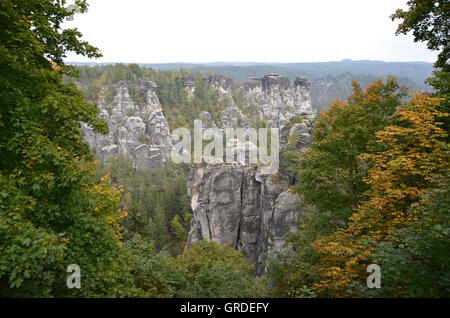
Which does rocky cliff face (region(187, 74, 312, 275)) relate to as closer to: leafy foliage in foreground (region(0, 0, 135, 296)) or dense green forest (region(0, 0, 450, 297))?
dense green forest (region(0, 0, 450, 297))

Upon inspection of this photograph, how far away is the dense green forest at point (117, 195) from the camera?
4805 millimetres

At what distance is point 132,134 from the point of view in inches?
3492

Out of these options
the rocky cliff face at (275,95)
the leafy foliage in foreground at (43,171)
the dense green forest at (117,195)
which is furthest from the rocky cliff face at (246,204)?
the rocky cliff face at (275,95)

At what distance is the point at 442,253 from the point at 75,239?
24.4 ft

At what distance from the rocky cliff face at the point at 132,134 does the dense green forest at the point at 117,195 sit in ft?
250

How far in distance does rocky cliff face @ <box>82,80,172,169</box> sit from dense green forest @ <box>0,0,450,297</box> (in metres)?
76.3

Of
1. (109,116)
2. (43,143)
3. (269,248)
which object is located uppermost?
(43,143)

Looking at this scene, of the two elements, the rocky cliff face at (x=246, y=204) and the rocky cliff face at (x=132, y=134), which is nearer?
the rocky cliff face at (x=246, y=204)

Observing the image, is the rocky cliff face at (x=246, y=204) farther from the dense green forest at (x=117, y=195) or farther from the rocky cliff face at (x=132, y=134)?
the rocky cliff face at (x=132, y=134)

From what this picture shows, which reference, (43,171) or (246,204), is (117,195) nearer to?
(43,171)

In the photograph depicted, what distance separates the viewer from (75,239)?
5684 mm

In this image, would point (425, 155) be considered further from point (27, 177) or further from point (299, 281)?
point (27, 177)

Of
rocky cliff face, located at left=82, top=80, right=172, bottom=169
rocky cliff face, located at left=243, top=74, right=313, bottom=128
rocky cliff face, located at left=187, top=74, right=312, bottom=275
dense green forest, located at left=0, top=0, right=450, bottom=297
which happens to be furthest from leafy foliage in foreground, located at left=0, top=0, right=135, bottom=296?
rocky cliff face, located at left=243, top=74, right=313, bottom=128
